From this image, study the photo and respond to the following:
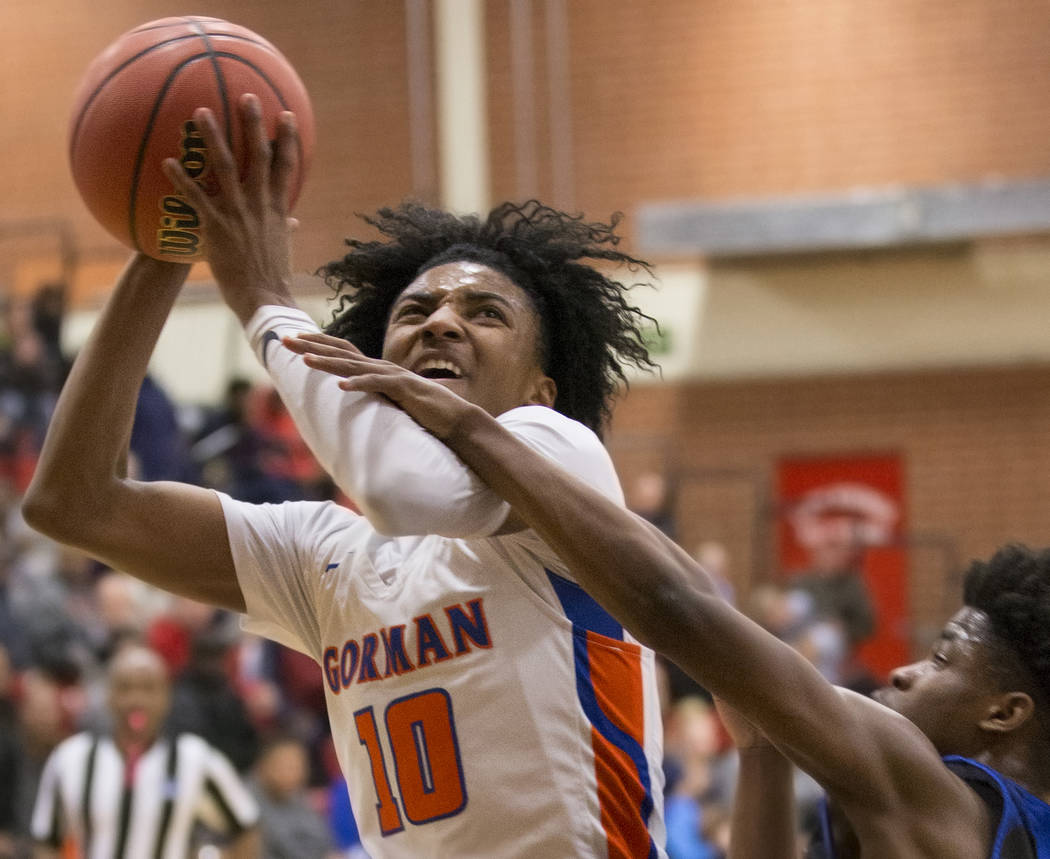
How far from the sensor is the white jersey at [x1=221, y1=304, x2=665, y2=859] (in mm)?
2432

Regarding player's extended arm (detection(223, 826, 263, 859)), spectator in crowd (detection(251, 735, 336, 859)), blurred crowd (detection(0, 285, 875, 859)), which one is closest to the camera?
player's extended arm (detection(223, 826, 263, 859))

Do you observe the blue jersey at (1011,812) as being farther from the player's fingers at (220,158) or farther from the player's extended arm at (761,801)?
the player's fingers at (220,158)

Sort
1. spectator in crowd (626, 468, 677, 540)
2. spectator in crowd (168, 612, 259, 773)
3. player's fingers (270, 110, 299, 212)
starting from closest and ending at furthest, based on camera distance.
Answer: player's fingers (270, 110, 299, 212) → spectator in crowd (168, 612, 259, 773) → spectator in crowd (626, 468, 677, 540)

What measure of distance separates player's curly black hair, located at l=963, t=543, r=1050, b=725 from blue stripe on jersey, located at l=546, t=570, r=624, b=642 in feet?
2.06

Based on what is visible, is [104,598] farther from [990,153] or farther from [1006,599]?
[990,153]

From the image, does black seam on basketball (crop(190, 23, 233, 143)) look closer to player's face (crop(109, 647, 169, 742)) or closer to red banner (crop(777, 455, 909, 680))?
player's face (crop(109, 647, 169, 742))

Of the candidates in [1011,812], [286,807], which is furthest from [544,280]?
[286,807]

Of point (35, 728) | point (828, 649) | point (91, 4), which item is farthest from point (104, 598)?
point (91, 4)

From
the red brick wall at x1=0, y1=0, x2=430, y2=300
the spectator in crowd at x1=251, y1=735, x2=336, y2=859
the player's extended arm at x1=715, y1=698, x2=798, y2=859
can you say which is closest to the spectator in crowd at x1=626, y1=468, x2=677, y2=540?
the spectator in crowd at x1=251, y1=735, x2=336, y2=859

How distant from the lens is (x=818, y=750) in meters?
2.22

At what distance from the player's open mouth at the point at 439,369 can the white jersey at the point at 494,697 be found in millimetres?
193

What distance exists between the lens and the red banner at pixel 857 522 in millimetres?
11586

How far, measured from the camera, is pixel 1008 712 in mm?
2520

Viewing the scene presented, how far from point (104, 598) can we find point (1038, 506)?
276 inches
